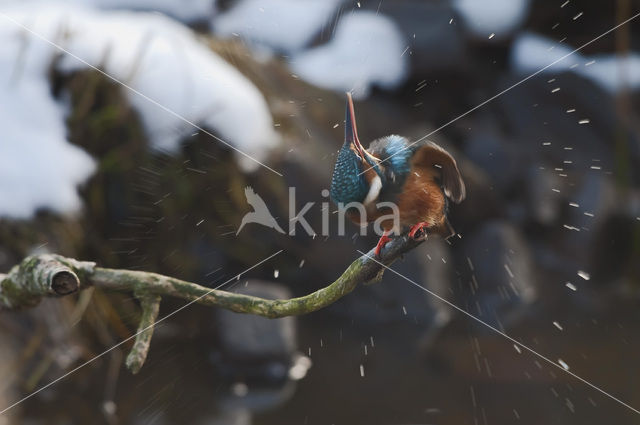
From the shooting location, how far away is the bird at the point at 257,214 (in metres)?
1.93

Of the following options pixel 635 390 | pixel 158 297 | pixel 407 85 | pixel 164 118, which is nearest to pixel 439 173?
pixel 158 297

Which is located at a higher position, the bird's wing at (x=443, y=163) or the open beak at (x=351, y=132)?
the open beak at (x=351, y=132)

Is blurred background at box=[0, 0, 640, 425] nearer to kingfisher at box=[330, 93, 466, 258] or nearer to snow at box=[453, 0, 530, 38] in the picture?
snow at box=[453, 0, 530, 38]

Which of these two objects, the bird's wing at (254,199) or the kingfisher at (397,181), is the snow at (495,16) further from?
the kingfisher at (397,181)

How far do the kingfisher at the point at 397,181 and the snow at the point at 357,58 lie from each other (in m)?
1.61

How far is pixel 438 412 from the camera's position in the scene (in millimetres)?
1887

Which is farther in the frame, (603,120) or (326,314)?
(603,120)

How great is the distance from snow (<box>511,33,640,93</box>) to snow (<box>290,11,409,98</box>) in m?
0.68

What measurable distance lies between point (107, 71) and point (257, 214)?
65 centimetres

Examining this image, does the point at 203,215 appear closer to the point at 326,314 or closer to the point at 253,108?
the point at 253,108

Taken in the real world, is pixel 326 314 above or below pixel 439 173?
below

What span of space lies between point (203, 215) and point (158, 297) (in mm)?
1349

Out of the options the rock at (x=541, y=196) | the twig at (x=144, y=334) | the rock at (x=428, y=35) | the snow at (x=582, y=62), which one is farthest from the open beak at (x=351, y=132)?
the snow at (x=582, y=62)

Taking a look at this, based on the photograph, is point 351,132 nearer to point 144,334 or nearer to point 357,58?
point 144,334
